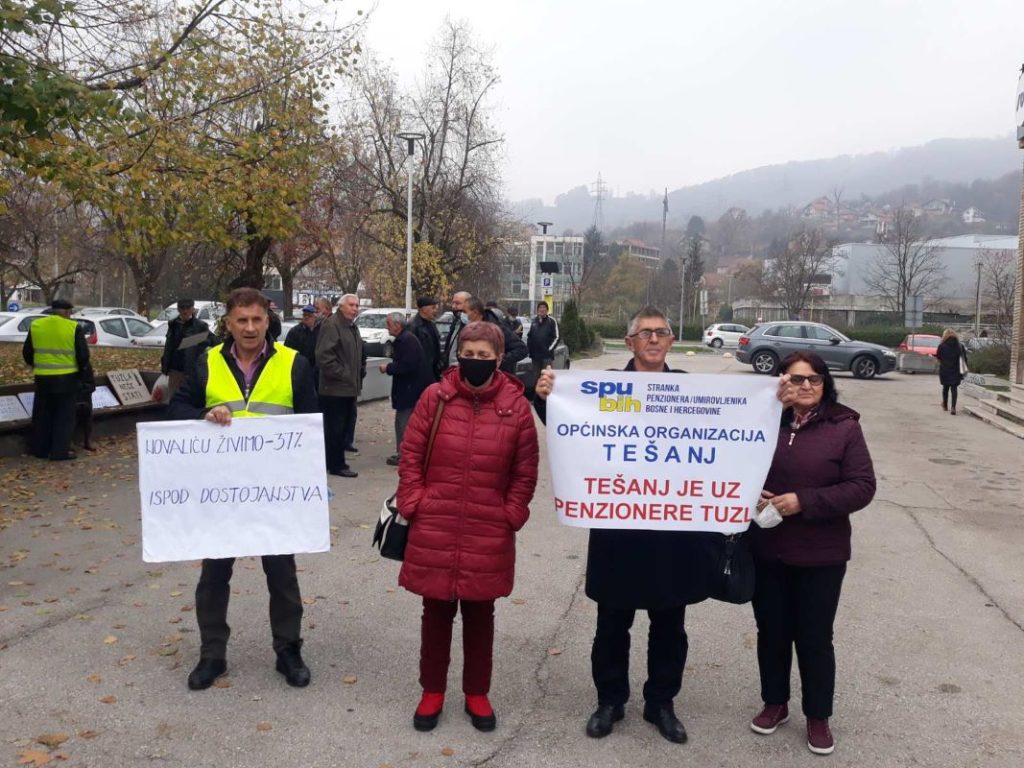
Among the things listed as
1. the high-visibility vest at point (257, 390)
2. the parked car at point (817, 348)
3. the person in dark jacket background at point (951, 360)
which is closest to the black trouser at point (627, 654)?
the high-visibility vest at point (257, 390)

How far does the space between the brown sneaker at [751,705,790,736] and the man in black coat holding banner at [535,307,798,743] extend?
374 millimetres

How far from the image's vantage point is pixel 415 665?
197 inches

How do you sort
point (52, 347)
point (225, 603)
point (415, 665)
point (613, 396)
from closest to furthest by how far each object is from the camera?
1. point (613, 396)
2. point (225, 603)
3. point (415, 665)
4. point (52, 347)

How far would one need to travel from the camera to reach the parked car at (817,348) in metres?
29.4

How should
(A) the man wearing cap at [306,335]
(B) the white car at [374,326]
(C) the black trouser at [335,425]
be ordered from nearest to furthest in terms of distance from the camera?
(C) the black trouser at [335,425], (A) the man wearing cap at [306,335], (B) the white car at [374,326]

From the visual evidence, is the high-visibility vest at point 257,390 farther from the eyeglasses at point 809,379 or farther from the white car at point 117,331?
the white car at point 117,331

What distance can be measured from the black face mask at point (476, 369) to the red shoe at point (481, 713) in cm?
147

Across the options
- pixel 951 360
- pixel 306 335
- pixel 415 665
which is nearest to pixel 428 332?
pixel 306 335

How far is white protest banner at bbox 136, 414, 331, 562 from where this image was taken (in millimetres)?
4535

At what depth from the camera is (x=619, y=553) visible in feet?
13.4

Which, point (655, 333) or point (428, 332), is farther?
point (428, 332)

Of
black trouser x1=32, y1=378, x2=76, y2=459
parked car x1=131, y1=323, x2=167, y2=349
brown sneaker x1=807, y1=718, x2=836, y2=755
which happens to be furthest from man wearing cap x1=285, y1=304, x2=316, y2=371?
parked car x1=131, y1=323, x2=167, y2=349

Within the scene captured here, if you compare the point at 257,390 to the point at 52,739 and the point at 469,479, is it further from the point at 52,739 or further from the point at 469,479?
the point at 52,739

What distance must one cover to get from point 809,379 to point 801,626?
3.59 ft
